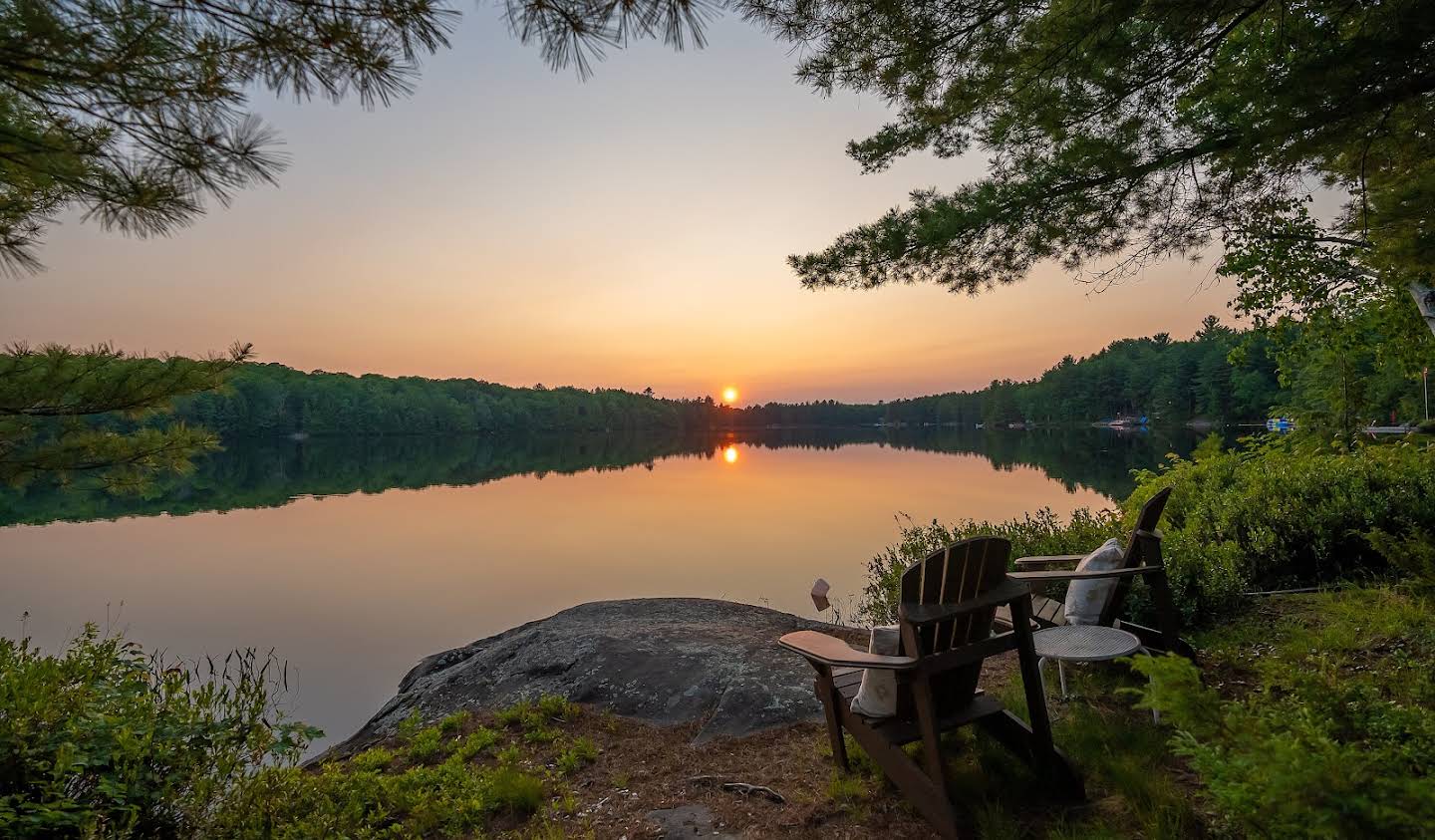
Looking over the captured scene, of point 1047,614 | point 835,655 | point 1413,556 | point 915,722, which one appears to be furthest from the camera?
point 1413,556

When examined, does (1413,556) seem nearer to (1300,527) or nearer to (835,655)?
(1300,527)

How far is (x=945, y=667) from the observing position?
3062 mm

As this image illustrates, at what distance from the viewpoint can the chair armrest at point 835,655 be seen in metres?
3.01

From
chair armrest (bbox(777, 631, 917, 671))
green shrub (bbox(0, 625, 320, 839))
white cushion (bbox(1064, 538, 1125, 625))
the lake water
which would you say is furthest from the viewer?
the lake water

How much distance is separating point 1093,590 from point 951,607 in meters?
2.03

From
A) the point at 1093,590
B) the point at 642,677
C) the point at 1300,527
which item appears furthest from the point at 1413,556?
the point at 642,677

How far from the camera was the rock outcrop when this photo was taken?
4965 millimetres

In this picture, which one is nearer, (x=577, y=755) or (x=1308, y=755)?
(x=1308, y=755)

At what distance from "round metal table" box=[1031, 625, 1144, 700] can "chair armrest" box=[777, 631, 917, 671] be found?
1.04m

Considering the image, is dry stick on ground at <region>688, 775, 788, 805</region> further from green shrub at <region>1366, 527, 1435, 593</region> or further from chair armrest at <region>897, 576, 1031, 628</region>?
green shrub at <region>1366, 527, 1435, 593</region>

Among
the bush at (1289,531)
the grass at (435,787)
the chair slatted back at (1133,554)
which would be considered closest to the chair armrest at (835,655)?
the grass at (435,787)

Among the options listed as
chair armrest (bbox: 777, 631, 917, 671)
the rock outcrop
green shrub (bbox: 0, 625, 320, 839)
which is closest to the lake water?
the rock outcrop

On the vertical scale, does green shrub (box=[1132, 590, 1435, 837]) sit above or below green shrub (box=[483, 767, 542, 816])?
above

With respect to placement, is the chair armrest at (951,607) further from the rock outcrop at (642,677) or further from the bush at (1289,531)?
the bush at (1289,531)
